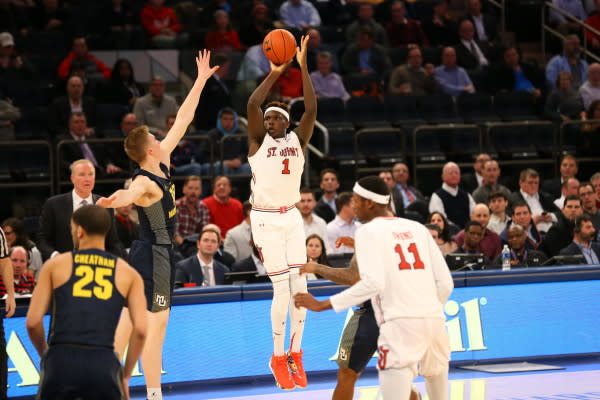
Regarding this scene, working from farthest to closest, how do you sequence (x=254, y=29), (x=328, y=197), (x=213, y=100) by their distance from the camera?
1. (x=254, y=29)
2. (x=213, y=100)
3. (x=328, y=197)

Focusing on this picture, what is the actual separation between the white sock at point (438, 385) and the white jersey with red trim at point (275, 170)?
2439 millimetres

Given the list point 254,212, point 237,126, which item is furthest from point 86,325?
point 237,126

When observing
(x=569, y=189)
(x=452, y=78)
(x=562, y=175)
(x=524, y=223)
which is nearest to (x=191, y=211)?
(x=524, y=223)

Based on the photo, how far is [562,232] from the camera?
42.6 ft

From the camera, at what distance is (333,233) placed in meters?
12.9

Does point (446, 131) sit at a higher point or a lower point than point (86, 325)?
higher

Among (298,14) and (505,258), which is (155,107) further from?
(505,258)

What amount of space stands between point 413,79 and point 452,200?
137 inches

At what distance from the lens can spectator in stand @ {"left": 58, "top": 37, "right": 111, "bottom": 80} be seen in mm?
15312

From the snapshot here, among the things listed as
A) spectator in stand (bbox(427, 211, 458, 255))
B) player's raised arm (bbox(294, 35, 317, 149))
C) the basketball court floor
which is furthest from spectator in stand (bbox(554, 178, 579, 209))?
player's raised arm (bbox(294, 35, 317, 149))

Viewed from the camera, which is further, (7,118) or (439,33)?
(439,33)

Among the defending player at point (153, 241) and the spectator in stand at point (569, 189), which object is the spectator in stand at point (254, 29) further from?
the defending player at point (153, 241)

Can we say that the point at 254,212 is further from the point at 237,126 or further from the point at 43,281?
the point at 237,126

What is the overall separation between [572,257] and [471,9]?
8522 millimetres
